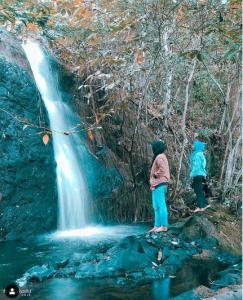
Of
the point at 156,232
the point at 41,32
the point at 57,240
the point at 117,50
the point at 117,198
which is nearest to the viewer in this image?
the point at 156,232

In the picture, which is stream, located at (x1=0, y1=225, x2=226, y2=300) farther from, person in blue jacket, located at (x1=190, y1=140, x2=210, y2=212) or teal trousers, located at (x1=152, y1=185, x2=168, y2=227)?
person in blue jacket, located at (x1=190, y1=140, x2=210, y2=212)

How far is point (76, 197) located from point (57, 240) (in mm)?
2010

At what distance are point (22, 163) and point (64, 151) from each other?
4.64 feet

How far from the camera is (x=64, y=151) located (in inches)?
430

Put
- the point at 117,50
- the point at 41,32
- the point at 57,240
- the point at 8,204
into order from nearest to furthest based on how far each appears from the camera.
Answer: the point at 57,240 < the point at 8,204 < the point at 117,50 < the point at 41,32

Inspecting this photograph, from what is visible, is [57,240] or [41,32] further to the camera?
[41,32]

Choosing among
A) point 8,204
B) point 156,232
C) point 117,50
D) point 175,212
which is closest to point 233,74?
point 117,50

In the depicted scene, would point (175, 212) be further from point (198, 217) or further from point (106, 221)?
point (198, 217)

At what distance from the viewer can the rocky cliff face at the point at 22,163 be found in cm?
945

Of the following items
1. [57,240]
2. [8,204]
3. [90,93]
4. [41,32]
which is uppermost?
[41,32]

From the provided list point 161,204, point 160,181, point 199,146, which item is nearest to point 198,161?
point 199,146

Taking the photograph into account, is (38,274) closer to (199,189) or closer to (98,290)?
(98,290)

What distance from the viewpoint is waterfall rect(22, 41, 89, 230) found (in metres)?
10.3

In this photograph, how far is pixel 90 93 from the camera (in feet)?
36.2
